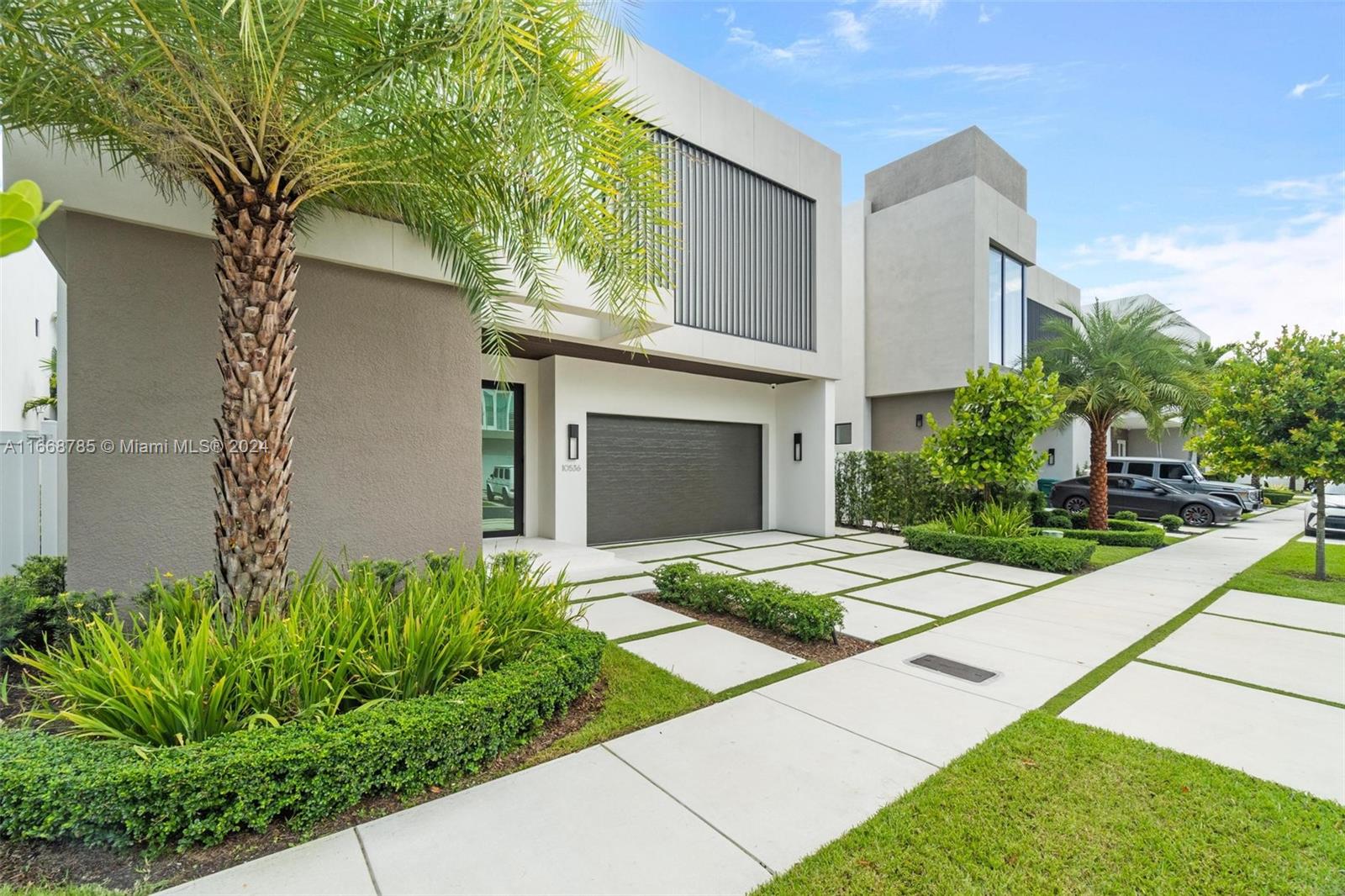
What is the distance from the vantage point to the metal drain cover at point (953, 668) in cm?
416

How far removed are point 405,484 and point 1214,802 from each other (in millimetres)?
5763

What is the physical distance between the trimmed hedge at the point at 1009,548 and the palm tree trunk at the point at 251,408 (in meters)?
8.97

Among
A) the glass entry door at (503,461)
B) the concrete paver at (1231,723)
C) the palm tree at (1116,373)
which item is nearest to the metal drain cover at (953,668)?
the concrete paver at (1231,723)

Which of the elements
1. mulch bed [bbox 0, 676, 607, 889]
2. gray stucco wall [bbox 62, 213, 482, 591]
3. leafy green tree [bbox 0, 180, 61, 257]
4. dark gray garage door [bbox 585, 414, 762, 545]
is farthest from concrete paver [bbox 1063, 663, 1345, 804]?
dark gray garage door [bbox 585, 414, 762, 545]

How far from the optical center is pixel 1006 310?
1573 centimetres

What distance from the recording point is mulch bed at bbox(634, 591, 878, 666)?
4614 mm

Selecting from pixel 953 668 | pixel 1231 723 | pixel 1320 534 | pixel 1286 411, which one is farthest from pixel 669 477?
pixel 1320 534

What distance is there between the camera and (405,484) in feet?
17.6

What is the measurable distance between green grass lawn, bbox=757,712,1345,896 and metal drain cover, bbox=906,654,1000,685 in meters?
1.08

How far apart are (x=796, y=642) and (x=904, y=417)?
1210 centimetres

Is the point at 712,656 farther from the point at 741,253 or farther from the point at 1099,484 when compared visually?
the point at 1099,484

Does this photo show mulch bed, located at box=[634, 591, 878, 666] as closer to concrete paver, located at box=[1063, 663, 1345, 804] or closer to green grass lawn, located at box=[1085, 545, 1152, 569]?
concrete paver, located at box=[1063, 663, 1345, 804]

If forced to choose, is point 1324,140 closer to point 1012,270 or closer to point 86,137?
point 1012,270

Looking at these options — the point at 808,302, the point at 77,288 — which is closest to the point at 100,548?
the point at 77,288
